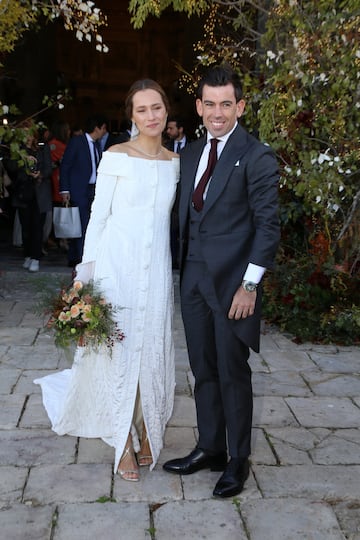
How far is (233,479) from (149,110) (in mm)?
1792

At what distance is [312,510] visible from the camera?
10.5 feet

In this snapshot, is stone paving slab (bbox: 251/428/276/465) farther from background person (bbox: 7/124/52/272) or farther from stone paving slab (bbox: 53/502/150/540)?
background person (bbox: 7/124/52/272)

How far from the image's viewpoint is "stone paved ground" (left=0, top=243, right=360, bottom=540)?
9.96 ft

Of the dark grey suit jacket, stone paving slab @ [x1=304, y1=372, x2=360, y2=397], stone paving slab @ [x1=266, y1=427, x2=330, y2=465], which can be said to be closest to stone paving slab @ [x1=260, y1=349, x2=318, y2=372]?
stone paving slab @ [x1=304, y1=372, x2=360, y2=397]

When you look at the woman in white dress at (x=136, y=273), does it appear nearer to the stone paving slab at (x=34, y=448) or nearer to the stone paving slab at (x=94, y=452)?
the stone paving slab at (x=94, y=452)

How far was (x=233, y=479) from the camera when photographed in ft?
10.9

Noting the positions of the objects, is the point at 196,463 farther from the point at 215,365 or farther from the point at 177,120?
the point at 177,120

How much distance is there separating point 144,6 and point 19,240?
4426mm

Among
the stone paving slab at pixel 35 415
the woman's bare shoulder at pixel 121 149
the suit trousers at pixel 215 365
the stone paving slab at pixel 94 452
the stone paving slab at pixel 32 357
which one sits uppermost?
the woman's bare shoulder at pixel 121 149

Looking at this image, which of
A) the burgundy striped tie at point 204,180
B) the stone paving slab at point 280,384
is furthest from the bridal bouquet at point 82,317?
the stone paving slab at point 280,384

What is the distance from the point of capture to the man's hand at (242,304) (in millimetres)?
3119

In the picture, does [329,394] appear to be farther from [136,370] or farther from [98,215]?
[98,215]

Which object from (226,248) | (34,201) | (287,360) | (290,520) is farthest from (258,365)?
(34,201)

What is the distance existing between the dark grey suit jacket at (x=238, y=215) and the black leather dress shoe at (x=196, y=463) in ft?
2.23
